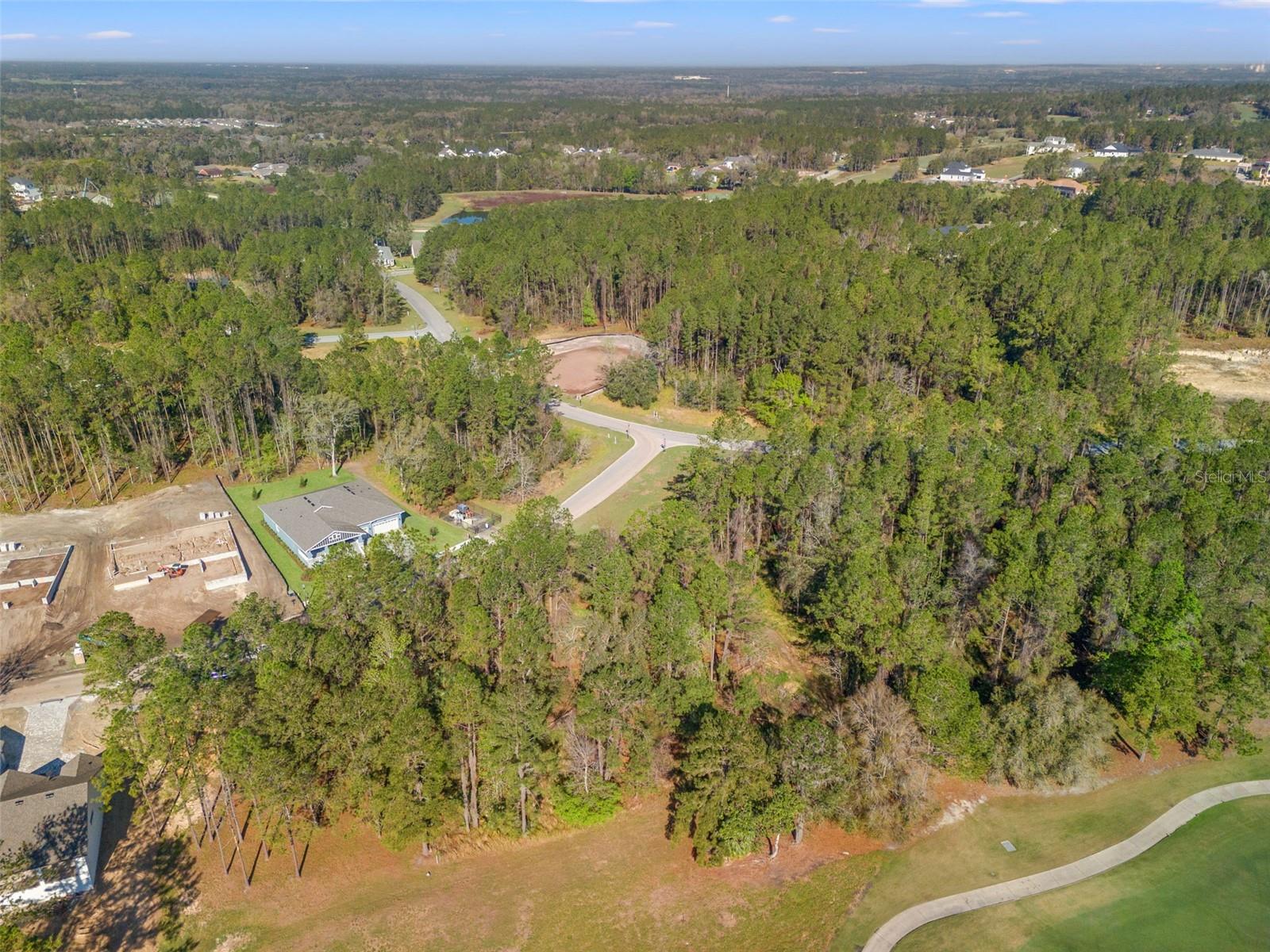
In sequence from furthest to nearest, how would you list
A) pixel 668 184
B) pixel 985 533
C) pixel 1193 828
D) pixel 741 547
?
pixel 668 184, pixel 741 547, pixel 985 533, pixel 1193 828

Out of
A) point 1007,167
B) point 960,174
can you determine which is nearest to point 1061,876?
point 960,174

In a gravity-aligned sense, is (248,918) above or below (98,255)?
below

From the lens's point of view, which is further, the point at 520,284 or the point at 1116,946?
the point at 520,284

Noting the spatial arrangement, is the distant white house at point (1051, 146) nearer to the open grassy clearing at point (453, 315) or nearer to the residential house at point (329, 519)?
the open grassy clearing at point (453, 315)

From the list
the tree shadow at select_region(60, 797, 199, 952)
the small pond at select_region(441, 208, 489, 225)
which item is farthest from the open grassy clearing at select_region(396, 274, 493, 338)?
the tree shadow at select_region(60, 797, 199, 952)

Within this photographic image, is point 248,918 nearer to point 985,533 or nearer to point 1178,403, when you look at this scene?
point 985,533

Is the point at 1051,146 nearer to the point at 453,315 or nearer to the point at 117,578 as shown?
the point at 453,315

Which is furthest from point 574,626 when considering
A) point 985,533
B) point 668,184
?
point 668,184
